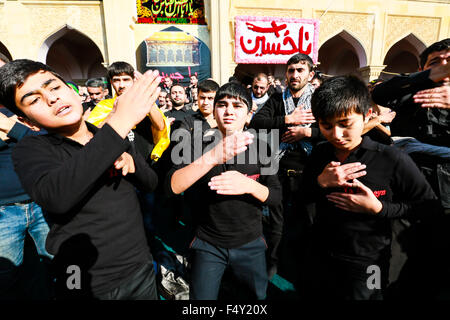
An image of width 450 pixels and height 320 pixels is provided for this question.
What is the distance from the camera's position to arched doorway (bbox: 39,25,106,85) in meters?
11.5

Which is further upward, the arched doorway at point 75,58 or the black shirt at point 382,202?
the arched doorway at point 75,58

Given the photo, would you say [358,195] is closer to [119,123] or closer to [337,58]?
[119,123]

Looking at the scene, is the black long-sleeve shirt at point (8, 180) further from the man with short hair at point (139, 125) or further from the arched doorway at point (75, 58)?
the arched doorway at point (75, 58)

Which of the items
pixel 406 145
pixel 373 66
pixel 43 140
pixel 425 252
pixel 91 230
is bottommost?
pixel 425 252

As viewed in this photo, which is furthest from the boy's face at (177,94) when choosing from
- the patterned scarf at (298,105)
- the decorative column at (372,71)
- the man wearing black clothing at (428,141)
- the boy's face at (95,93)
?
the decorative column at (372,71)

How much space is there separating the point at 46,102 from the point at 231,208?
111 cm

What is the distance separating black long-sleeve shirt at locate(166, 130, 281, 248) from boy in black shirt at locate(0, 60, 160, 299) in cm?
33

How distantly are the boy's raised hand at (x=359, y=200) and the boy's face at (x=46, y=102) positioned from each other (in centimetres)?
143

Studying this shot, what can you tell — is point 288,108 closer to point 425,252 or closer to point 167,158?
point 167,158

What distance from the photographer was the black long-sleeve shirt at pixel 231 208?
1440 mm

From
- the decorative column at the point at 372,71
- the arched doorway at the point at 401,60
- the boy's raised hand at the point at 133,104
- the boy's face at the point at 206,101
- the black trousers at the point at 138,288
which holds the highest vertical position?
the arched doorway at the point at 401,60

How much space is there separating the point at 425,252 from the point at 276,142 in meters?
1.49

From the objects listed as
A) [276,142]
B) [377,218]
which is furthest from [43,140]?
[276,142]

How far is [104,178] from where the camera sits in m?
1.16
